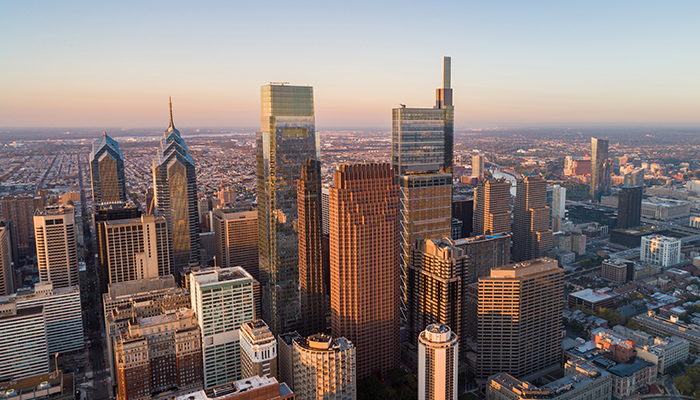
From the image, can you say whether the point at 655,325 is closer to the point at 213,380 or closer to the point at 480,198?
the point at 480,198

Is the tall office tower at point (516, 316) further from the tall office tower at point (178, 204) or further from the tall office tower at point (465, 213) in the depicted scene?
the tall office tower at point (178, 204)

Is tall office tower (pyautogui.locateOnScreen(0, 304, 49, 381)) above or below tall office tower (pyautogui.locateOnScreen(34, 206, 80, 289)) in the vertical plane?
below

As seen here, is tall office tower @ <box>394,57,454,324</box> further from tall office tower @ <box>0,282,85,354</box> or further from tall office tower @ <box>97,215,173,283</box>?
tall office tower @ <box>0,282,85,354</box>

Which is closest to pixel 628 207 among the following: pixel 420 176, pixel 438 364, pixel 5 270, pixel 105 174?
pixel 420 176

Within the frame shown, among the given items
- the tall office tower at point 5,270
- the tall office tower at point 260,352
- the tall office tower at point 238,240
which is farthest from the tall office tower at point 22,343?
the tall office tower at point 238,240

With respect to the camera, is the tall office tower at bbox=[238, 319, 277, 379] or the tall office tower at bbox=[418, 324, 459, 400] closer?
the tall office tower at bbox=[238, 319, 277, 379]

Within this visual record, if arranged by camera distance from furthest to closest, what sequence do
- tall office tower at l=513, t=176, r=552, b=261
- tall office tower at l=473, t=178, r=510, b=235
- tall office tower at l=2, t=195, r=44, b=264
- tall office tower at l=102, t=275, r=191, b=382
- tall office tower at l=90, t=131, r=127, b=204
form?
tall office tower at l=513, t=176, r=552, b=261
tall office tower at l=90, t=131, r=127, b=204
tall office tower at l=2, t=195, r=44, b=264
tall office tower at l=473, t=178, r=510, b=235
tall office tower at l=102, t=275, r=191, b=382

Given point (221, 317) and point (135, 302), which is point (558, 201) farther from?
point (135, 302)

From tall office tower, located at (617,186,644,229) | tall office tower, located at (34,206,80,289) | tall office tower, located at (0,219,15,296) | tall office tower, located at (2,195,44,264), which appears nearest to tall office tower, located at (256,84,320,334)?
tall office tower, located at (34,206,80,289)
